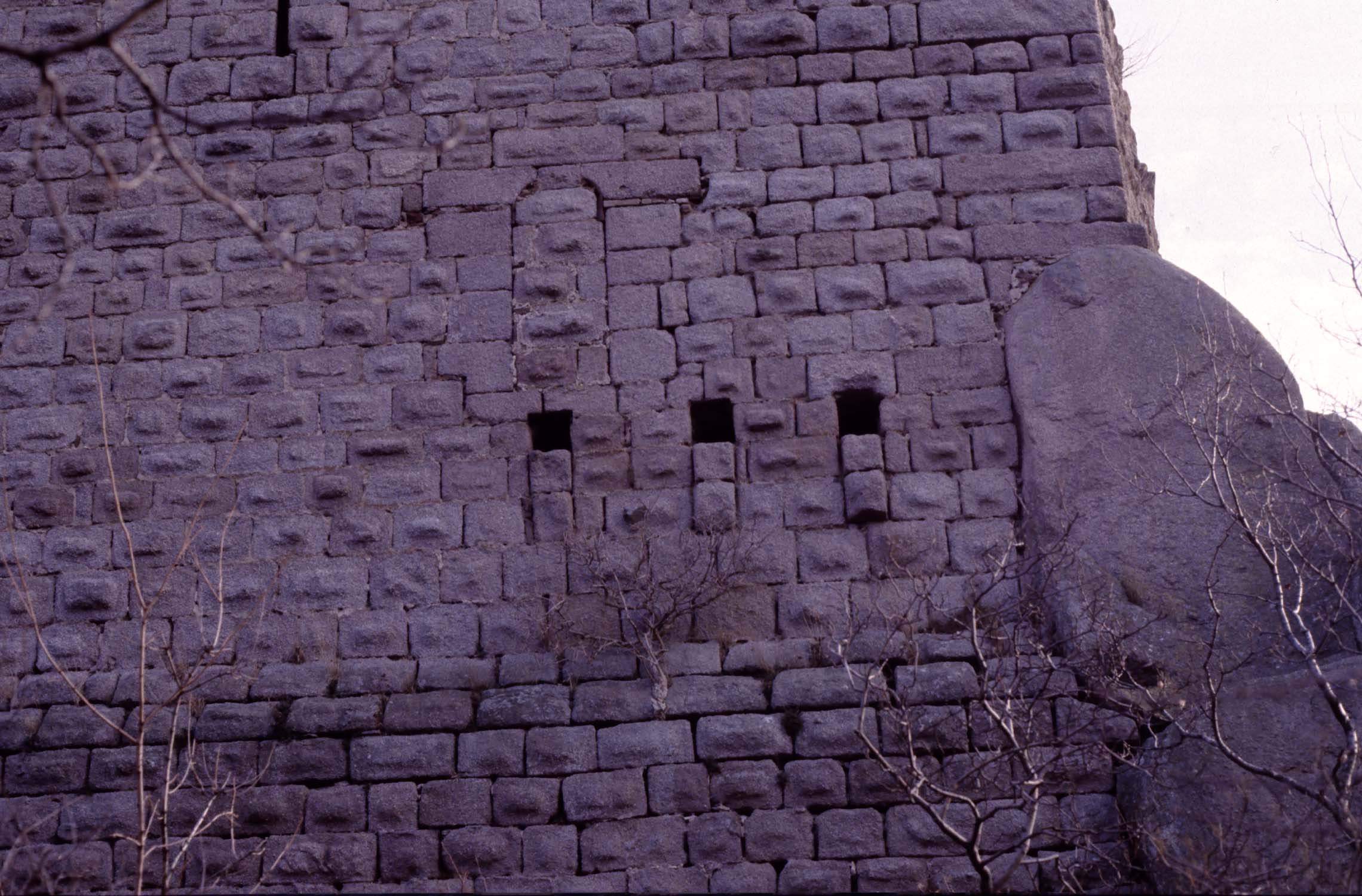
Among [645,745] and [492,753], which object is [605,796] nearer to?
[645,745]

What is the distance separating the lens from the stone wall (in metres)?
5.58

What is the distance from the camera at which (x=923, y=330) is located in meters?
6.33

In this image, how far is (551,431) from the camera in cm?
642

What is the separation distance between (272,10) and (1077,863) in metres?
5.46

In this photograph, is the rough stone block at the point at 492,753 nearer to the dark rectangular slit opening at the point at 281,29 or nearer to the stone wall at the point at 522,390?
the stone wall at the point at 522,390

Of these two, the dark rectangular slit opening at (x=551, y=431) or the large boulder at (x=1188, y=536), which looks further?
the dark rectangular slit opening at (x=551, y=431)

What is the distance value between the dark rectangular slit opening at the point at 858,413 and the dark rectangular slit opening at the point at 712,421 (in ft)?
1.57

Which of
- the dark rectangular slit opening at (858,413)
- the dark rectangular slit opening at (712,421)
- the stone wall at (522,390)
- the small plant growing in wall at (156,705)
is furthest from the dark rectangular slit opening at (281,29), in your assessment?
the dark rectangular slit opening at (858,413)

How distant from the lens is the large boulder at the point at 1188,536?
502cm

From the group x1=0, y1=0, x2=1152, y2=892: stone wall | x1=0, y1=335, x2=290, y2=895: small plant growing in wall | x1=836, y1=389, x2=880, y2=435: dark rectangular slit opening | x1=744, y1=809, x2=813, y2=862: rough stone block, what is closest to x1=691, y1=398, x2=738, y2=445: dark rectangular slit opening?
x1=0, y1=0, x2=1152, y2=892: stone wall

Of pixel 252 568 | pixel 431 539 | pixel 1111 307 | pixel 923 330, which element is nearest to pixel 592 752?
pixel 431 539

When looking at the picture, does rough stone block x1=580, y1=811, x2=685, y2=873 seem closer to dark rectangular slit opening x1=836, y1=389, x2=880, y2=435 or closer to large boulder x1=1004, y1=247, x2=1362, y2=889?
large boulder x1=1004, y1=247, x2=1362, y2=889

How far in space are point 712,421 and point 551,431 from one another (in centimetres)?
72

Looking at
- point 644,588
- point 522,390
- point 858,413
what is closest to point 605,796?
point 644,588
